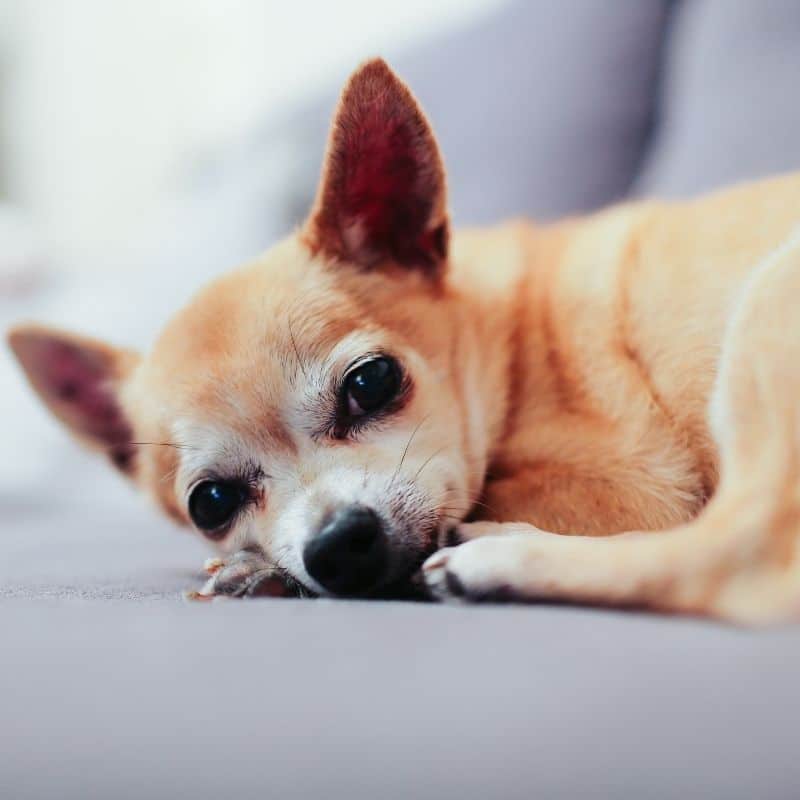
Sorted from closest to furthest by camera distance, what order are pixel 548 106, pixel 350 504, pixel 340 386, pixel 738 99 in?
pixel 350 504, pixel 340 386, pixel 738 99, pixel 548 106

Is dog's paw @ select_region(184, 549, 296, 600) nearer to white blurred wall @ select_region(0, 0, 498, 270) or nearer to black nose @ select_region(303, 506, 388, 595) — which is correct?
black nose @ select_region(303, 506, 388, 595)

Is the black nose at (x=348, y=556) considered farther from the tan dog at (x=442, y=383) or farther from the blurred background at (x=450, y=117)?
the blurred background at (x=450, y=117)

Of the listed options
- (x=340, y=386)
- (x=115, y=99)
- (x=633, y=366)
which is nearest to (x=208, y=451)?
(x=340, y=386)

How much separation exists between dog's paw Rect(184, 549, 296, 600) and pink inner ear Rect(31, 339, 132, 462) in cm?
56

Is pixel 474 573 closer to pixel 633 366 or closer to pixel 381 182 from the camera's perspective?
pixel 633 366

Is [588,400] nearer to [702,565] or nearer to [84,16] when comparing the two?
[702,565]

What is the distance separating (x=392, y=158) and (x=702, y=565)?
78cm

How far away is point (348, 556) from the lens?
3.21ft

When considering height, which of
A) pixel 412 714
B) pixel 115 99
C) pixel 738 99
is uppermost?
pixel 115 99

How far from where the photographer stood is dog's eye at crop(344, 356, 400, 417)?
1.17 meters

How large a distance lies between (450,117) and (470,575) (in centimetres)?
150

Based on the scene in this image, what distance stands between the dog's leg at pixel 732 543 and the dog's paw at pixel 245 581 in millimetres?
237

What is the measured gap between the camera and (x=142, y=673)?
2.05 ft

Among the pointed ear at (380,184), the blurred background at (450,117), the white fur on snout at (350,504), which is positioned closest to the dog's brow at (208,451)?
the white fur on snout at (350,504)
